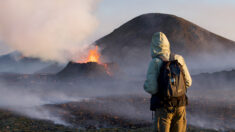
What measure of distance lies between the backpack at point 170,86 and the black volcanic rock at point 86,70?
33.5 metres

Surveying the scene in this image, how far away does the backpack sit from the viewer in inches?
150

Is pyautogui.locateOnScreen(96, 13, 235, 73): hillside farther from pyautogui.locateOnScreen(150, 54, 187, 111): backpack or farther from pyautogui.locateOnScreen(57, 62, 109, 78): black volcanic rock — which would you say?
pyautogui.locateOnScreen(150, 54, 187, 111): backpack

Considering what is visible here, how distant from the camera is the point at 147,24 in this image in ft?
308

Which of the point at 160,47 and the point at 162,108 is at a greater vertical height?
the point at 160,47

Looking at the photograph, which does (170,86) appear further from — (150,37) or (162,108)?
(150,37)

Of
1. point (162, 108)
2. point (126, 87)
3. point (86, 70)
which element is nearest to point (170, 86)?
point (162, 108)

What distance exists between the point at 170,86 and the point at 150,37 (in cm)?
8139

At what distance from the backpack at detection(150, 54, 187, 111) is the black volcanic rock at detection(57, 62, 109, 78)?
110ft

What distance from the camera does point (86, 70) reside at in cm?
3878

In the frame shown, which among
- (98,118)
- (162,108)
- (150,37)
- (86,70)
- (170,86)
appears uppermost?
(150,37)

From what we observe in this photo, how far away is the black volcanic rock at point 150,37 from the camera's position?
3044 inches

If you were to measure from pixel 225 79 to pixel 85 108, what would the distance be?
2054cm

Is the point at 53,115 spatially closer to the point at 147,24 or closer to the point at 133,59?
the point at 133,59

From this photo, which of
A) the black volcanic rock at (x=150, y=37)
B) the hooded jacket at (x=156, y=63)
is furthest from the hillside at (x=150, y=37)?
the hooded jacket at (x=156, y=63)
